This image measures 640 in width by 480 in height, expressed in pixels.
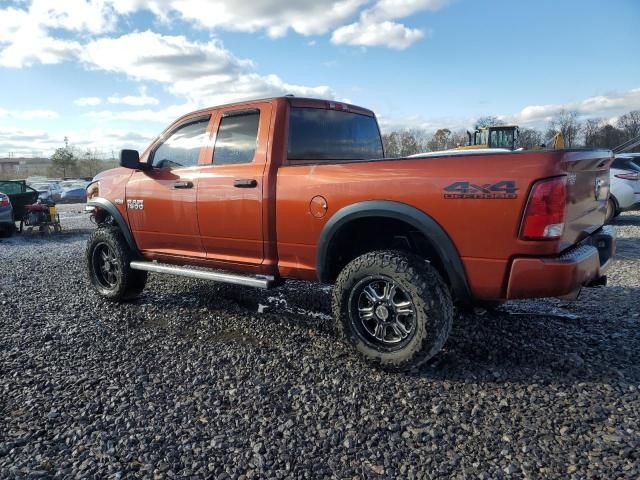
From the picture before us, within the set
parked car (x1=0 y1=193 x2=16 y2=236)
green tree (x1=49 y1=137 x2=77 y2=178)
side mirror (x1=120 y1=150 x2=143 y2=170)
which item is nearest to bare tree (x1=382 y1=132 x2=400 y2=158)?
side mirror (x1=120 y1=150 x2=143 y2=170)

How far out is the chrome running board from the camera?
370 centimetres

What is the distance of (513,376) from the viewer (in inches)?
118

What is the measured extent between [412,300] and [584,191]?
4.22 ft

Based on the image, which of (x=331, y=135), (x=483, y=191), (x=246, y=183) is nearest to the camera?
(x=483, y=191)

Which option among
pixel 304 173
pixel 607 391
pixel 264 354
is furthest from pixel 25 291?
pixel 607 391

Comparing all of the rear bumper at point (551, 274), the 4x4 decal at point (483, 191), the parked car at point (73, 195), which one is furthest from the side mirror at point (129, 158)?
the parked car at point (73, 195)

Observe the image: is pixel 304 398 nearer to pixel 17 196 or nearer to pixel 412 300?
pixel 412 300

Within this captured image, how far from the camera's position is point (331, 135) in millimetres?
4215

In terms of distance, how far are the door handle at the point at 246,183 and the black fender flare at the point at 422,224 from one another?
801 mm

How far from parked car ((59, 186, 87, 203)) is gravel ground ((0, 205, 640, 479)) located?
2898 cm

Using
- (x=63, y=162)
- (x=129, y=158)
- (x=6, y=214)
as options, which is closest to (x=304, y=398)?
(x=129, y=158)

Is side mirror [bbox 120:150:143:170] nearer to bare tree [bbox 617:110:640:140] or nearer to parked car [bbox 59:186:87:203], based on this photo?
parked car [bbox 59:186:87:203]

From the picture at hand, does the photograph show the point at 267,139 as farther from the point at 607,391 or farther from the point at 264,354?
the point at 607,391

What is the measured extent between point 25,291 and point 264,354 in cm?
396
